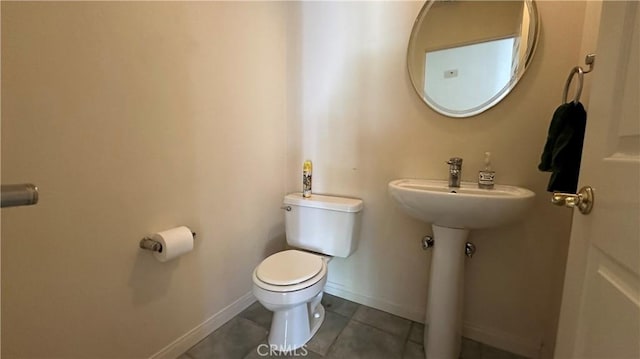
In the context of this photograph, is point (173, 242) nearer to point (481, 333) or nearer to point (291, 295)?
point (291, 295)

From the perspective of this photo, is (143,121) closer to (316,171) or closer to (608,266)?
(316,171)

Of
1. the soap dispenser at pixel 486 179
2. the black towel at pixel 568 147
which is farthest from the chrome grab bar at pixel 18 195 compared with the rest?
the soap dispenser at pixel 486 179

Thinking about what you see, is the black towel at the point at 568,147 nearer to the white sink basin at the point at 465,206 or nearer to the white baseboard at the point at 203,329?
the white sink basin at the point at 465,206

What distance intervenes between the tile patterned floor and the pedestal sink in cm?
15

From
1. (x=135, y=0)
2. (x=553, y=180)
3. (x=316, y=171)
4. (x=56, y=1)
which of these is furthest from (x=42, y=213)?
(x=553, y=180)

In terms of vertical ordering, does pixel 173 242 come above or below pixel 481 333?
above

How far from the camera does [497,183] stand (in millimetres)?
1285

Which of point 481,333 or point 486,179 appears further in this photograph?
point 481,333

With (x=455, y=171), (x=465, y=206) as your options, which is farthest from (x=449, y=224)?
(x=455, y=171)

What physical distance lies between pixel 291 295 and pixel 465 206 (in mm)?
807

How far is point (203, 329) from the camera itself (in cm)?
138

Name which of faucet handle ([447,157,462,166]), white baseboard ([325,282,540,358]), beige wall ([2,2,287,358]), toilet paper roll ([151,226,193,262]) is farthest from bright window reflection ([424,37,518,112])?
toilet paper roll ([151,226,193,262])

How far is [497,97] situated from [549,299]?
983mm

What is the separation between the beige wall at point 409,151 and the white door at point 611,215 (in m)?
0.72
